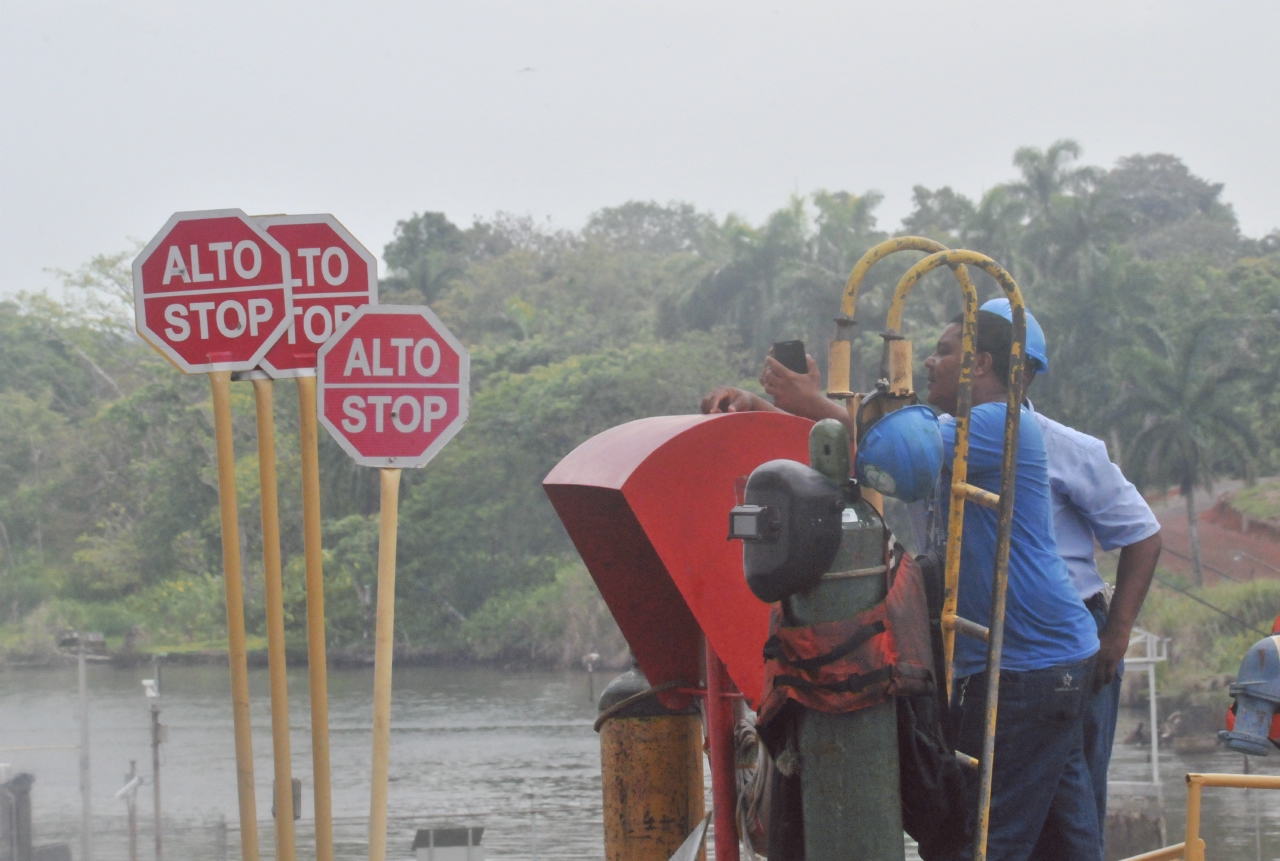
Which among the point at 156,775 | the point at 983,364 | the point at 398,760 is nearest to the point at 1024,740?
the point at 983,364

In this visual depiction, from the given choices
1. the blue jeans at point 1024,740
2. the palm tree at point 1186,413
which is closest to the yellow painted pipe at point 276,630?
the blue jeans at point 1024,740

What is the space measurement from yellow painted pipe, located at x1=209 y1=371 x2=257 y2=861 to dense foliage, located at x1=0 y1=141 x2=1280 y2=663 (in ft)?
103

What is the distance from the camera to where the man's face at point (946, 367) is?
3096 mm

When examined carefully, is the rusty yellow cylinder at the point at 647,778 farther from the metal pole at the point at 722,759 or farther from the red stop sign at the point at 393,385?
the red stop sign at the point at 393,385

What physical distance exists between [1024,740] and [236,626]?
197 centimetres

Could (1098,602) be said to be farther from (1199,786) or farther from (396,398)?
(396,398)

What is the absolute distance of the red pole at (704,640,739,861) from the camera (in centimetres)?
331

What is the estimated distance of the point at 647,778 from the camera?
12.7 ft

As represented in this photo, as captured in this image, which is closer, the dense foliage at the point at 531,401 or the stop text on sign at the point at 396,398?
the stop text on sign at the point at 396,398

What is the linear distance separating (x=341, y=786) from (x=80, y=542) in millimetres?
20792

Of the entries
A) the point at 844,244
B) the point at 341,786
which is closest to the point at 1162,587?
A: the point at 844,244

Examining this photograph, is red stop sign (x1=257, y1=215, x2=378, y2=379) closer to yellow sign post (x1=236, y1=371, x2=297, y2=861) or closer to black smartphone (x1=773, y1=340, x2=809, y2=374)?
yellow sign post (x1=236, y1=371, x2=297, y2=861)

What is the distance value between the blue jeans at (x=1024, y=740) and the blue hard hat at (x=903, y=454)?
569mm

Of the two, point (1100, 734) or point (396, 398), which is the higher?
→ point (396, 398)
